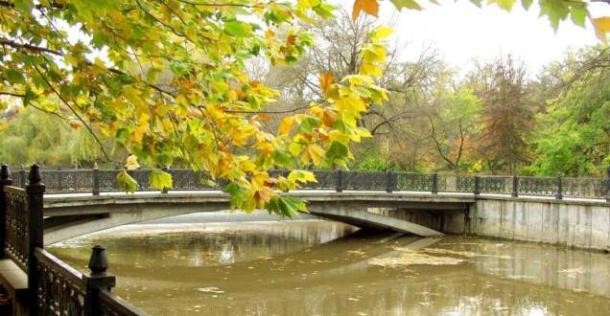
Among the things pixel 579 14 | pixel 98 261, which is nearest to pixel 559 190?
pixel 98 261

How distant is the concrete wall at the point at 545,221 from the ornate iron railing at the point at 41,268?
1782cm

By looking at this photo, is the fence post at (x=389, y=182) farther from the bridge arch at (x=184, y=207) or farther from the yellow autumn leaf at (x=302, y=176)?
the yellow autumn leaf at (x=302, y=176)

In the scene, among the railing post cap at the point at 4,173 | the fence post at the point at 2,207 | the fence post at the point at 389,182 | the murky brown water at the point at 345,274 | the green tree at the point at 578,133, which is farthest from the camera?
the green tree at the point at 578,133

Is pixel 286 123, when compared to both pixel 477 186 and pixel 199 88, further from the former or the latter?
pixel 477 186

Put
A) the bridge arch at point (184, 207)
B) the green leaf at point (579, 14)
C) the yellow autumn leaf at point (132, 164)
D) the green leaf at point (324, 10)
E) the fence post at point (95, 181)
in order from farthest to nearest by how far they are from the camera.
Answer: the fence post at point (95, 181)
the bridge arch at point (184, 207)
the yellow autumn leaf at point (132, 164)
the green leaf at point (324, 10)
the green leaf at point (579, 14)

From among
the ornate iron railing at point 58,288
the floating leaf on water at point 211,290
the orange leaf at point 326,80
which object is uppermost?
the orange leaf at point 326,80

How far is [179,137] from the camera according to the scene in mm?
4270

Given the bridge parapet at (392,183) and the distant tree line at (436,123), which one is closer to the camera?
the bridge parapet at (392,183)

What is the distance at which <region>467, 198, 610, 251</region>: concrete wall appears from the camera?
1992 centimetres

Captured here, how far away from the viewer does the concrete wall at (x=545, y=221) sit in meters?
19.9

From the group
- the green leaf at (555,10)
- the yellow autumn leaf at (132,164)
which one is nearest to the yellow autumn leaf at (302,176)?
the yellow autumn leaf at (132,164)

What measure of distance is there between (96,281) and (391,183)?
20345 mm

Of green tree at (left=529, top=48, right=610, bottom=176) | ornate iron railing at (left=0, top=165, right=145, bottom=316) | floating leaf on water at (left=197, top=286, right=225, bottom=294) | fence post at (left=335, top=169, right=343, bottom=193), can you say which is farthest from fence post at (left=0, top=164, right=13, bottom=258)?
green tree at (left=529, top=48, right=610, bottom=176)

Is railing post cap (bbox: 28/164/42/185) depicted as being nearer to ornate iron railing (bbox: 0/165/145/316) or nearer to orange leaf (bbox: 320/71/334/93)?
ornate iron railing (bbox: 0/165/145/316)
